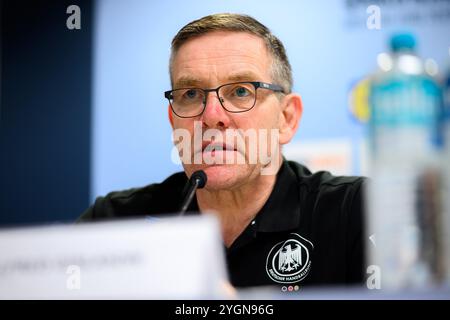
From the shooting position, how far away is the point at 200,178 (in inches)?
48.3

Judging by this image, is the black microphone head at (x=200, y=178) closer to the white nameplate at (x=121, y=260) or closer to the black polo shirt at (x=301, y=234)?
the black polo shirt at (x=301, y=234)

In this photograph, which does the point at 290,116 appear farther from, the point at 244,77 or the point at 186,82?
the point at 186,82

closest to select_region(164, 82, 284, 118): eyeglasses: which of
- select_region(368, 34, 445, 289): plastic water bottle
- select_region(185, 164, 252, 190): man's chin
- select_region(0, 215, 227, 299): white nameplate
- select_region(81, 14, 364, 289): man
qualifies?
select_region(81, 14, 364, 289): man

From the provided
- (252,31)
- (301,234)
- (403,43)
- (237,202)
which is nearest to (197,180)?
(237,202)

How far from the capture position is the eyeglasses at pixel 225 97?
4.25ft

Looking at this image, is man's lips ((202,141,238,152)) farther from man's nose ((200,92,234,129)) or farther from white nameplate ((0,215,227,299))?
white nameplate ((0,215,227,299))

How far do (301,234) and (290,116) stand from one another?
0.28 m

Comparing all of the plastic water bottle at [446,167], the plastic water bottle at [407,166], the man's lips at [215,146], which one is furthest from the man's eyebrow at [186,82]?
the plastic water bottle at [446,167]

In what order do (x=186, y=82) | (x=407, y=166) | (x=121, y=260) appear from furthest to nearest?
(x=186, y=82) < (x=407, y=166) < (x=121, y=260)

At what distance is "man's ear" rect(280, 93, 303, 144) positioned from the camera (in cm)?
134

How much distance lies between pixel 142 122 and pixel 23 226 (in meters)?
0.39

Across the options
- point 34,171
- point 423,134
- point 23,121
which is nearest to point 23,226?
point 34,171

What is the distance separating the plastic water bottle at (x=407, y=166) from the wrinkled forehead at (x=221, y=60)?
1.15 ft
